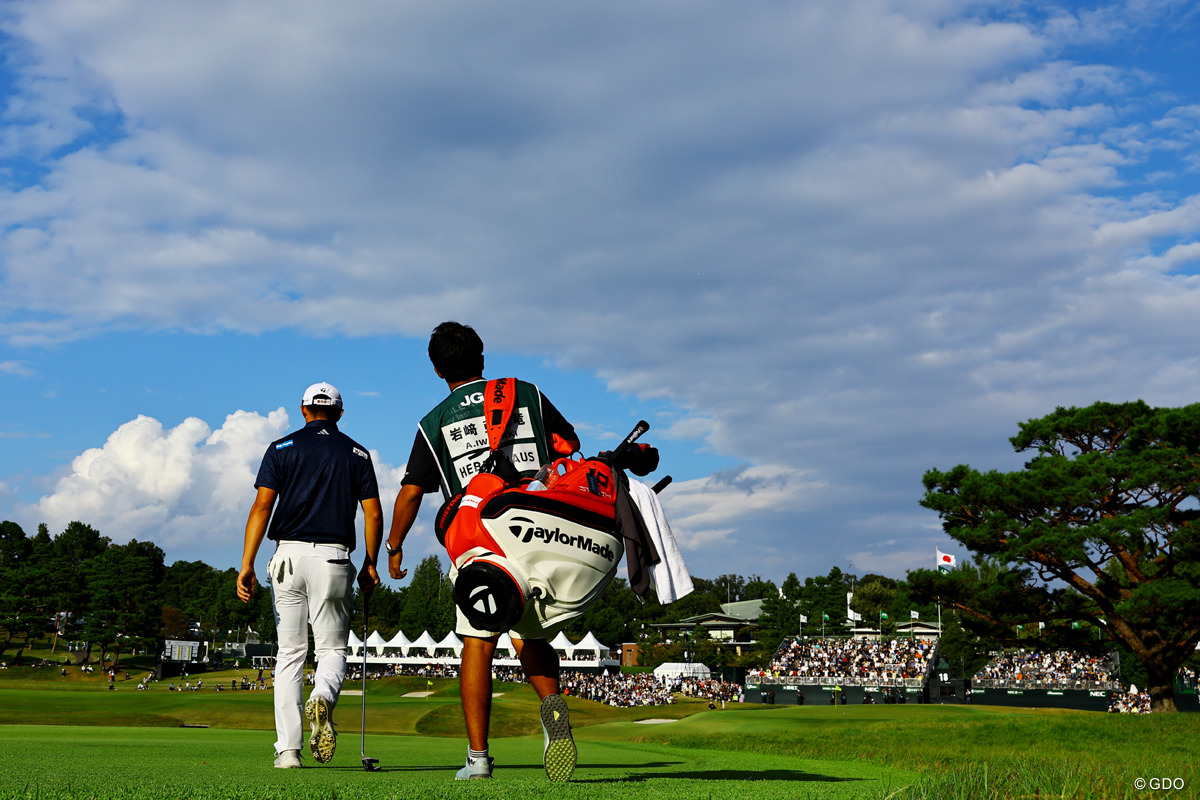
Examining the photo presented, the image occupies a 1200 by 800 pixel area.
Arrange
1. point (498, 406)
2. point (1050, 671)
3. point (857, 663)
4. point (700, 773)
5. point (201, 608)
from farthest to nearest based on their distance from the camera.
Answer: point (201, 608)
point (857, 663)
point (1050, 671)
point (700, 773)
point (498, 406)

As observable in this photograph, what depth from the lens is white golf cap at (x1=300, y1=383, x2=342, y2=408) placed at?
6.24 metres

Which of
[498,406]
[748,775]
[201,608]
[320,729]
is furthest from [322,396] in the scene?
[201,608]

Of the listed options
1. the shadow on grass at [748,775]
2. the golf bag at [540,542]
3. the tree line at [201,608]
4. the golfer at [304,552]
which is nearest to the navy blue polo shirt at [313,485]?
the golfer at [304,552]

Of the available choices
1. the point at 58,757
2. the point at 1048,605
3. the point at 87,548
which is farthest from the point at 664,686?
the point at 87,548

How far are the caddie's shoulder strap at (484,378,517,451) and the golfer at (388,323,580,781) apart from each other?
0.05 metres

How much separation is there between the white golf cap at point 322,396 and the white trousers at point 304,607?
3.35 feet

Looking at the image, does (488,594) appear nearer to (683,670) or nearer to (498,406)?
(498,406)

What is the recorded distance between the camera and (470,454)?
5.15 metres

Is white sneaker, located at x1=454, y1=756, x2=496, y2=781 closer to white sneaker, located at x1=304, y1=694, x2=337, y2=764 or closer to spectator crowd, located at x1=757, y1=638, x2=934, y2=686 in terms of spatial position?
white sneaker, located at x1=304, y1=694, x2=337, y2=764

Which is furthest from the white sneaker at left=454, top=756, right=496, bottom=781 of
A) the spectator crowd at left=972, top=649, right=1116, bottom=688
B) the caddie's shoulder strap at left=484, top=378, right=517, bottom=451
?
the spectator crowd at left=972, top=649, right=1116, bottom=688

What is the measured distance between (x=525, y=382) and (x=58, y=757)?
3.92m

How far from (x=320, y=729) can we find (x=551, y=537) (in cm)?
225

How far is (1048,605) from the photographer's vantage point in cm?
3938

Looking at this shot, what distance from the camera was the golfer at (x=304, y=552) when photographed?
18.8 feet
